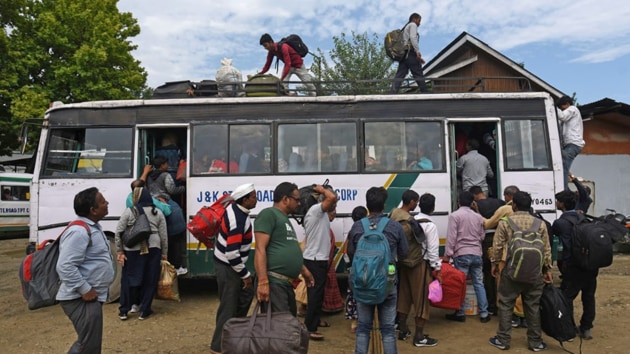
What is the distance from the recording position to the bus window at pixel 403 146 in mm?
7055

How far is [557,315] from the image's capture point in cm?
495

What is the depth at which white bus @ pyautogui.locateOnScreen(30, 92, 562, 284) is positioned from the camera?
6996mm

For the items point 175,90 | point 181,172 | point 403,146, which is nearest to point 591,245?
point 403,146

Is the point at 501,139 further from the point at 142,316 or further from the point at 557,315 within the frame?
the point at 142,316

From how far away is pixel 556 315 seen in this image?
16.2ft

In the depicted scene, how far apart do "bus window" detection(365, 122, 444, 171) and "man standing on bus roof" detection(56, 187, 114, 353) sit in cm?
422

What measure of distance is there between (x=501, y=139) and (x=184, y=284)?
589 centimetres

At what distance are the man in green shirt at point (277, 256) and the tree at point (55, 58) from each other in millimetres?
16576

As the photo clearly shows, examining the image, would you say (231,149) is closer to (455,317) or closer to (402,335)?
(402,335)

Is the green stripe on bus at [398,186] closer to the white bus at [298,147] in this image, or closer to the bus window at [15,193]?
the white bus at [298,147]

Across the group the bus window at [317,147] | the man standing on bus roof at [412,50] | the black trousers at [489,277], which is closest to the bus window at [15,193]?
the bus window at [317,147]

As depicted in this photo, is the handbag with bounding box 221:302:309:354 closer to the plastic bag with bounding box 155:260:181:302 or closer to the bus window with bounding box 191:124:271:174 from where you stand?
the plastic bag with bounding box 155:260:181:302

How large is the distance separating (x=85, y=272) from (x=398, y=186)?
4583 millimetres

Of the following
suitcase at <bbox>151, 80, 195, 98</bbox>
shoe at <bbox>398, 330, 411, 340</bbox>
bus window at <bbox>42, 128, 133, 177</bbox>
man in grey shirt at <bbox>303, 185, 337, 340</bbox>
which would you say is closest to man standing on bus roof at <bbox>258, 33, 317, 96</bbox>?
suitcase at <bbox>151, 80, 195, 98</bbox>
